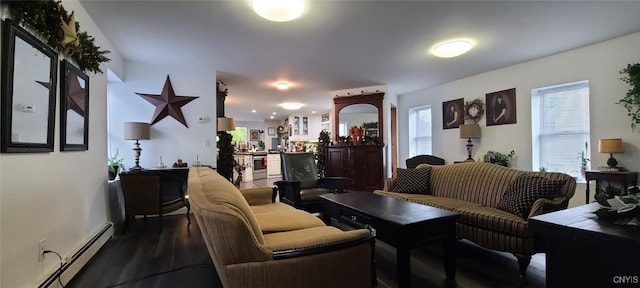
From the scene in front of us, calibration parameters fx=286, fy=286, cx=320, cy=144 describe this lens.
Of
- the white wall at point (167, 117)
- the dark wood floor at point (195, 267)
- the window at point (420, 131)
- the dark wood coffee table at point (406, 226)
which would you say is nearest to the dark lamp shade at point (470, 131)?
the window at point (420, 131)

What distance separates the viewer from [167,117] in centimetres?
450

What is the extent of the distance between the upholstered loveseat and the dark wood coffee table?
413 millimetres

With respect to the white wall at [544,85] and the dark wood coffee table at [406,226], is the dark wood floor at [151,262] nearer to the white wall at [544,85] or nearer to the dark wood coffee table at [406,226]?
the dark wood coffee table at [406,226]

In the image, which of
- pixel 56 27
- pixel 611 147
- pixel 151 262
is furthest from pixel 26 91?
pixel 611 147

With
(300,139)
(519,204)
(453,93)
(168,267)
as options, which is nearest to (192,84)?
(168,267)

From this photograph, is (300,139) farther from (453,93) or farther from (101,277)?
(101,277)

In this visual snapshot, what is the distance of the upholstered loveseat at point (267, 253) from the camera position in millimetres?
1321

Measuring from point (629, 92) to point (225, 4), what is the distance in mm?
4624

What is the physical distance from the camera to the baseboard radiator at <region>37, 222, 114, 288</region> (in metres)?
1.98

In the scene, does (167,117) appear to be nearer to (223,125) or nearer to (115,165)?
(223,125)

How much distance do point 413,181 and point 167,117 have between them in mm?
3824

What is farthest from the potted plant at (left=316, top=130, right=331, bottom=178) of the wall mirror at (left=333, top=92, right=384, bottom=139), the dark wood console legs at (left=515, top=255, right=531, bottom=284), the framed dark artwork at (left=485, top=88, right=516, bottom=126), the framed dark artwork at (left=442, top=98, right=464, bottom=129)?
the dark wood console legs at (left=515, top=255, right=531, bottom=284)

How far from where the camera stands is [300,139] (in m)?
11.1

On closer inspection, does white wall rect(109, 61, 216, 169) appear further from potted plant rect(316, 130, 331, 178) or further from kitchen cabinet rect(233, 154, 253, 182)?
kitchen cabinet rect(233, 154, 253, 182)
